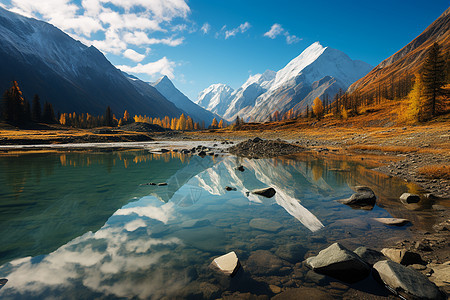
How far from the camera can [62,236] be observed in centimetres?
806

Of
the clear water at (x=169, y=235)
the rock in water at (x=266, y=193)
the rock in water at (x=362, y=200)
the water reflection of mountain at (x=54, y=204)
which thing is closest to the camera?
the clear water at (x=169, y=235)

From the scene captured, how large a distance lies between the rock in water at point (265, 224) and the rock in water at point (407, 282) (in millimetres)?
3898

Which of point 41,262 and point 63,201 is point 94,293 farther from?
point 63,201

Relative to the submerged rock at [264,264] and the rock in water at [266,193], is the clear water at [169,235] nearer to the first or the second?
the submerged rock at [264,264]

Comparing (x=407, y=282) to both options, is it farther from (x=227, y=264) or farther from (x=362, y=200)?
(x=362, y=200)

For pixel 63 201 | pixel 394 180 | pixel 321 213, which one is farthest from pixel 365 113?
pixel 63 201

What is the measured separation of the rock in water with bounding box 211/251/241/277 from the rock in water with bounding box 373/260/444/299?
3677 millimetres

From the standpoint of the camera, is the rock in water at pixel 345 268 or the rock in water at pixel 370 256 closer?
the rock in water at pixel 345 268

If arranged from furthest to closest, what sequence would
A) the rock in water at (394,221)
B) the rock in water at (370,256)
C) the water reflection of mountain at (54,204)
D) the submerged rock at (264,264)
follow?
the rock in water at (394,221), the water reflection of mountain at (54,204), the rock in water at (370,256), the submerged rock at (264,264)

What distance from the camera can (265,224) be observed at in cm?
922

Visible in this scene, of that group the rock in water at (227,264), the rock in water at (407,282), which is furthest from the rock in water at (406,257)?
the rock in water at (227,264)

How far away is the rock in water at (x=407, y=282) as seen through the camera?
4512 millimetres

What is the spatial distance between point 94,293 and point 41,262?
2651 mm

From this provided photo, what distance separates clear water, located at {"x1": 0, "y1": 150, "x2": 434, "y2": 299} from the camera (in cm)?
541
